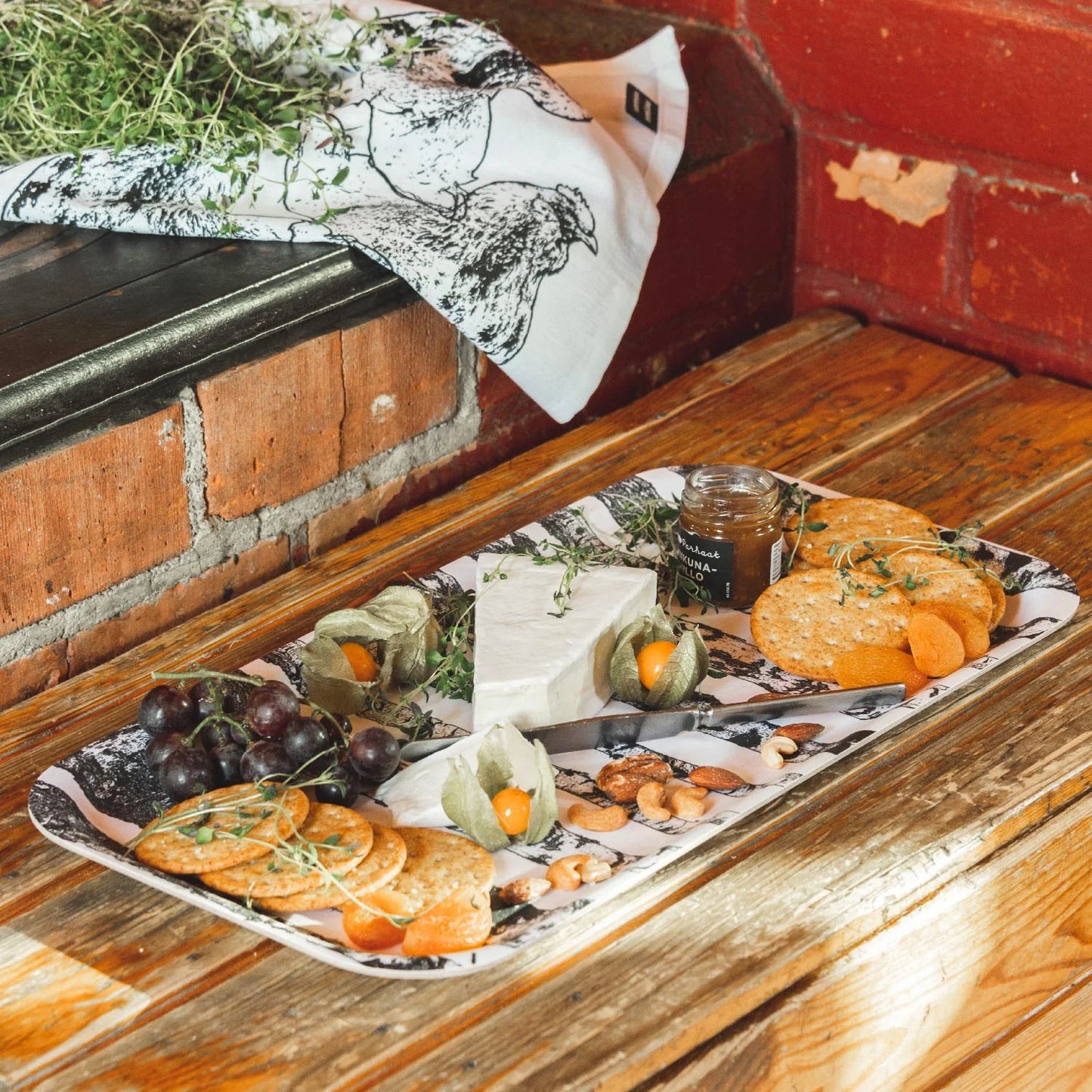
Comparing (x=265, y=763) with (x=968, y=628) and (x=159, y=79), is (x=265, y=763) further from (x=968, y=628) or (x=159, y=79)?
(x=159, y=79)

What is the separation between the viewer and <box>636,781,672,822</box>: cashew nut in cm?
98

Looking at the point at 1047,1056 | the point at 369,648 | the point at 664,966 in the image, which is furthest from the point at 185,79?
the point at 1047,1056

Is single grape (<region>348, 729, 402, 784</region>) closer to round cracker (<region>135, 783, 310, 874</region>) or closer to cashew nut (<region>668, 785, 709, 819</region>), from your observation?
round cracker (<region>135, 783, 310, 874</region>)

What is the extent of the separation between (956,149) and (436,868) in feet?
3.63

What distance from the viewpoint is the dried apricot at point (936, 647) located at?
3.64 ft

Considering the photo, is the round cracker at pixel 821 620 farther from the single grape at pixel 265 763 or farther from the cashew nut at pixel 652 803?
the single grape at pixel 265 763

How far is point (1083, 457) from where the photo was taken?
1481 mm

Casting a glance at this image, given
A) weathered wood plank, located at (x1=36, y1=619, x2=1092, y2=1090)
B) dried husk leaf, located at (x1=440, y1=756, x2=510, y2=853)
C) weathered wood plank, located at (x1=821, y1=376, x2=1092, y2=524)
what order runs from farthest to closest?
weathered wood plank, located at (x1=821, y1=376, x2=1092, y2=524) → dried husk leaf, located at (x1=440, y1=756, x2=510, y2=853) → weathered wood plank, located at (x1=36, y1=619, x2=1092, y2=1090)

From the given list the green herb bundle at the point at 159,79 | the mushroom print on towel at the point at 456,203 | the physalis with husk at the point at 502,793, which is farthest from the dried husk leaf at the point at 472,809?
the green herb bundle at the point at 159,79

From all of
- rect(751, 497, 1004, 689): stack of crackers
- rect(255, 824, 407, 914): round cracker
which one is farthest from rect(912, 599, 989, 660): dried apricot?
rect(255, 824, 407, 914): round cracker

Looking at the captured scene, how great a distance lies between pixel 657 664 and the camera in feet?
3.58

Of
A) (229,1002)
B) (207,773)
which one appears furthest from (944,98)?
(229,1002)

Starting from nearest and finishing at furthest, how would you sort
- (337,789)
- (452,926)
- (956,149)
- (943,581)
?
(452,926) < (337,789) < (943,581) < (956,149)

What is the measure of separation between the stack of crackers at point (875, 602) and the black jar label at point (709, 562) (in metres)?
0.04
